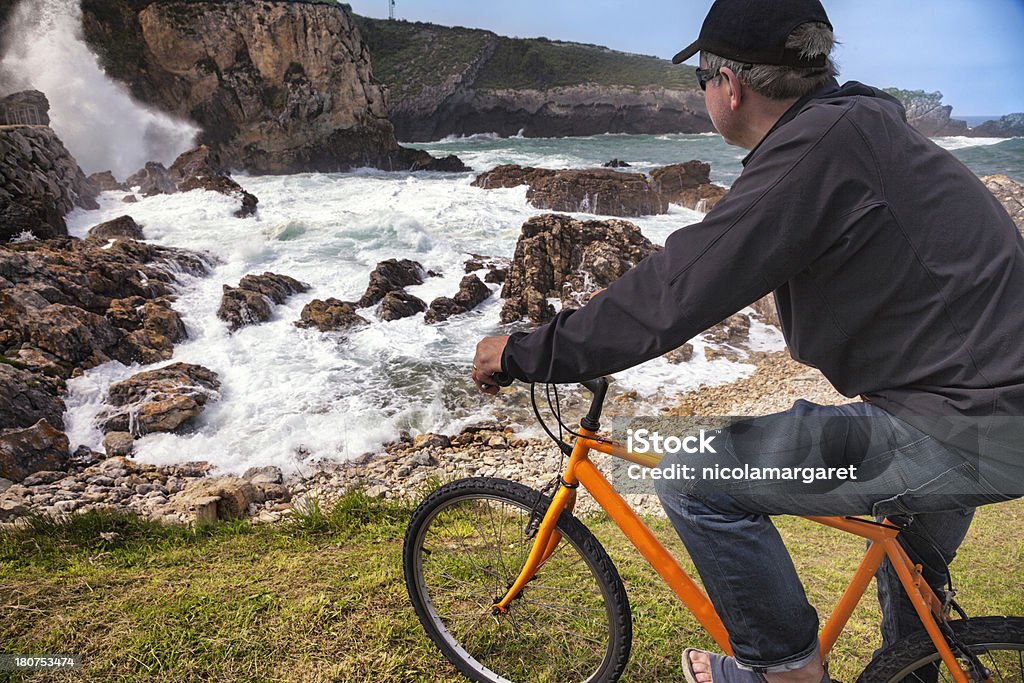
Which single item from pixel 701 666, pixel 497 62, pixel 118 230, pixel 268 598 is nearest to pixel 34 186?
pixel 118 230

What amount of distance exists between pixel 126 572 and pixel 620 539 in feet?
8.55

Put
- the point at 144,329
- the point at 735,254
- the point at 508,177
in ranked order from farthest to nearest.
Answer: the point at 508,177
the point at 144,329
the point at 735,254

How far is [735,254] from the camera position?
126cm

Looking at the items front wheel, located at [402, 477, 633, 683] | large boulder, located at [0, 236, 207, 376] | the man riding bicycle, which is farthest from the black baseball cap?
large boulder, located at [0, 236, 207, 376]

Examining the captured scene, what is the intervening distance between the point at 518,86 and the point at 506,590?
63.2 m

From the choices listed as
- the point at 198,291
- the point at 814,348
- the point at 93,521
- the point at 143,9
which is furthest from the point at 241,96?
the point at 814,348

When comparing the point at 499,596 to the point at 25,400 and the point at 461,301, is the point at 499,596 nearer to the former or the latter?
the point at 25,400

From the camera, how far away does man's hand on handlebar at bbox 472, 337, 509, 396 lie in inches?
64.1

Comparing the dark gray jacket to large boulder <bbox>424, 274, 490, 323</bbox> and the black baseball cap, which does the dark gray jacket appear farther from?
large boulder <bbox>424, 274, 490, 323</bbox>

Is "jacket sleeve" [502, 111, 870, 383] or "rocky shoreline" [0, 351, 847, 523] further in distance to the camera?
"rocky shoreline" [0, 351, 847, 523]

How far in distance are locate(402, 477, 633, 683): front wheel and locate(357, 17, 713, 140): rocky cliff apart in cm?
5523

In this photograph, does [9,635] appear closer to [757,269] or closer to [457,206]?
[757,269]

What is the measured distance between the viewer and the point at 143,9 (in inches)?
1380

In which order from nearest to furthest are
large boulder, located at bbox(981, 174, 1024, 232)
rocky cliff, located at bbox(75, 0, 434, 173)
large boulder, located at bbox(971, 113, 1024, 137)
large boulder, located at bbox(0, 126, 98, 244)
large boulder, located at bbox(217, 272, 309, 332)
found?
large boulder, located at bbox(981, 174, 1024, 232)
large boulder, located at bbox(217, 272, 309, 332)
large boulder, located at bbox(0, 126, 98, 244)
rocky cliff, located at bbox(75, 0, 434, 173)
large boulder, located at bbox(971, 113, 1024, 137)
